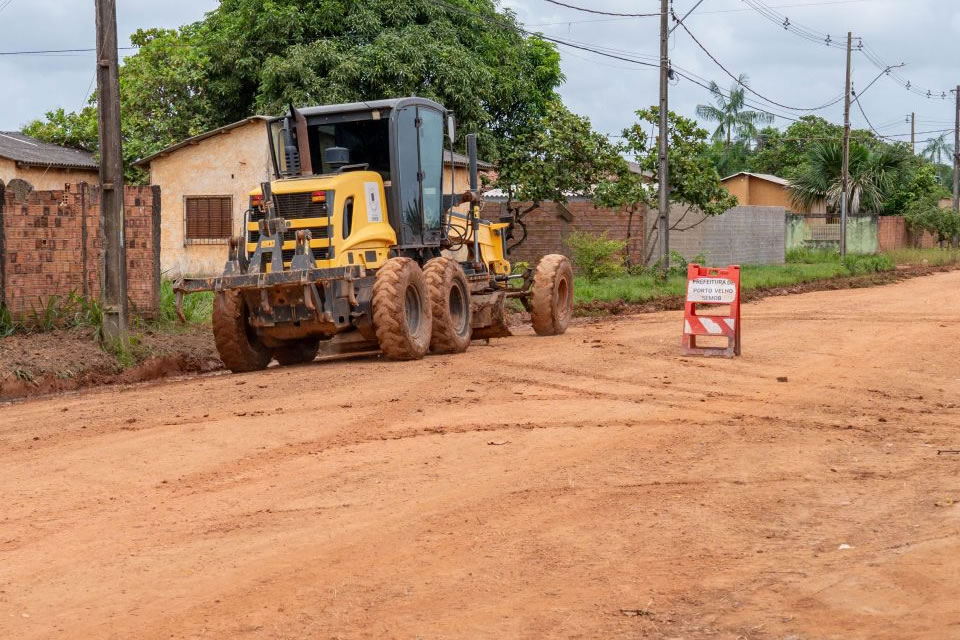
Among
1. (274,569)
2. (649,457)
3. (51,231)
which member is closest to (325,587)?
(274,569)

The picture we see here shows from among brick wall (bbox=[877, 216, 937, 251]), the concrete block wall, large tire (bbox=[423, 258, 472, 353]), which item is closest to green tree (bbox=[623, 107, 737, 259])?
the concrete block wall

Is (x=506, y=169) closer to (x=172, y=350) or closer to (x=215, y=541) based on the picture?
(x=172, y=350)

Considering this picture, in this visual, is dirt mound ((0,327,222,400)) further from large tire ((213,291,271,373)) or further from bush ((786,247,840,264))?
bush ((786,247,840,264))

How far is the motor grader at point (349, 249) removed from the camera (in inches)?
562

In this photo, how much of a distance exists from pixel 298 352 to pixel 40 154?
949 inches

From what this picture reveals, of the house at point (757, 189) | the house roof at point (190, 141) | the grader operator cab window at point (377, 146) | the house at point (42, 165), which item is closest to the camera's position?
the grader operator cab window at point (377, 146)

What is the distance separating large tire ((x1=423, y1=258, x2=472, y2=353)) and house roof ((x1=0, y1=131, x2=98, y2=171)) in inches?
882

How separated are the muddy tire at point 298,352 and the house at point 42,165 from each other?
773 inches

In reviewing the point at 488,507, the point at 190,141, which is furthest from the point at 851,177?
the point at 488,507

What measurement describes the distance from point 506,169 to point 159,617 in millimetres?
26793

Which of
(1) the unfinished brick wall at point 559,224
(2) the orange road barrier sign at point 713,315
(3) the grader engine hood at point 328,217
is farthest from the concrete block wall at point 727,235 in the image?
(3) the grader engine hood at point 328,217

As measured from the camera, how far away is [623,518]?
24.1ft

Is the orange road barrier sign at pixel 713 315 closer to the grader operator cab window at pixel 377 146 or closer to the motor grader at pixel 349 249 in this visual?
the motor grader at pixel 349 249

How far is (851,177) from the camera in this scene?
5659cm
